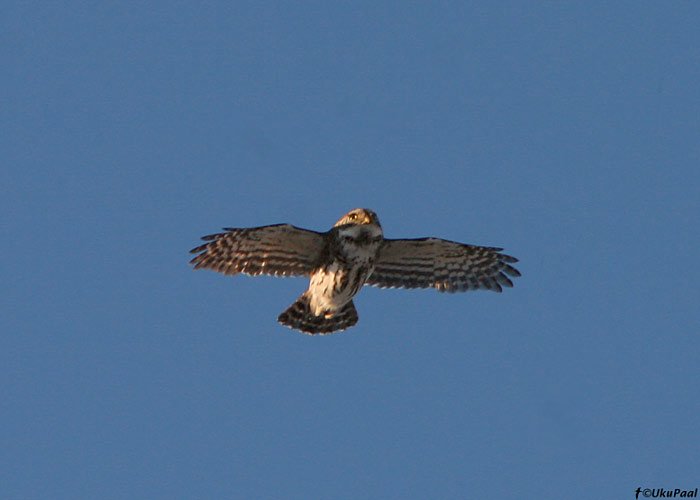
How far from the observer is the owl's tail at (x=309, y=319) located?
14625mm

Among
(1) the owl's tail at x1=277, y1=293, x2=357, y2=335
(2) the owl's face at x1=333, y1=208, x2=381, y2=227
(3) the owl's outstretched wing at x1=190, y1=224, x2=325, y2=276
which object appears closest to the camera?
(2) the owl's face at x1=333, y1=208, x2=381, y2=227

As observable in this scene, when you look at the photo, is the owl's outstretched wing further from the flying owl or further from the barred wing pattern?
the barred wing pattern

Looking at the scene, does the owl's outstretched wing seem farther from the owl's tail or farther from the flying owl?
the owl's tail

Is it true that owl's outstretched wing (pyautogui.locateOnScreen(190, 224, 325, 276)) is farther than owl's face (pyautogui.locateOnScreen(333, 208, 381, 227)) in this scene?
Yes

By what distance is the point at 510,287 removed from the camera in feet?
49.6

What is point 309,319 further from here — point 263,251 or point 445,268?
point 445,268

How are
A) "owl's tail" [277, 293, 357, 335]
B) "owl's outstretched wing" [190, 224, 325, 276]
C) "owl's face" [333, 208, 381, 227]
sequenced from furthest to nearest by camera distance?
"owl's tail" [277, 293, 357, 335]
"owl's outstretched wing" [190, 224, 325, 276]
"owl's face" [333, 208, 381, 227]

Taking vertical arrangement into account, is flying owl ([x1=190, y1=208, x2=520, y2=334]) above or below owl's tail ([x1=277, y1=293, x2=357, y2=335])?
above

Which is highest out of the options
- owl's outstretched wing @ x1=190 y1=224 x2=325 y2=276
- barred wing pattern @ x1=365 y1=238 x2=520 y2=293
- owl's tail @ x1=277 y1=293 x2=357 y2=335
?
barred wing pattern @ x1=365 y1=238 x2=520 y2=293

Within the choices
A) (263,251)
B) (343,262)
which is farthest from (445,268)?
(263,251)

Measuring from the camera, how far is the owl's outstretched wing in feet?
45.1

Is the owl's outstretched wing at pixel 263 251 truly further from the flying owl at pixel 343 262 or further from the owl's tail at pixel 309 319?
the owl's tail at pixel 309 319

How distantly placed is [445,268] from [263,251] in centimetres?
292

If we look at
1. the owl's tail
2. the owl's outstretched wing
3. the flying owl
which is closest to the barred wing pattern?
the flying owl
